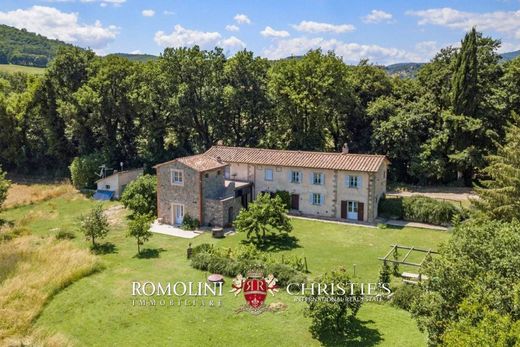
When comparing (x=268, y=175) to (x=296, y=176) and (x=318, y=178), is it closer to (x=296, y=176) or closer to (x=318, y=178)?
(x=296, y=176)

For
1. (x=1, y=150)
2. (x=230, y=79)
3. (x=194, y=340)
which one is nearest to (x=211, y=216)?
(x=194, y=340)

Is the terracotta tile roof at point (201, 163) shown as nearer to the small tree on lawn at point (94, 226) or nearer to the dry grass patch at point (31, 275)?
the small tree on lawn at point (94, 226)

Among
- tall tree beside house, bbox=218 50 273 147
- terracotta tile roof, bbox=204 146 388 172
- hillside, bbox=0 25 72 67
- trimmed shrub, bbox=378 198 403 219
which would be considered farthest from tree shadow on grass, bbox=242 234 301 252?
hillside, bbox=0 25 72 67

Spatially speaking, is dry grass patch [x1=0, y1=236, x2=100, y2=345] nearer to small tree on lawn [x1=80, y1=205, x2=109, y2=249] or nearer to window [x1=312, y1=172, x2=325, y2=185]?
small tree on lawn [x1=80, y1=205, x2=109, y2=249]

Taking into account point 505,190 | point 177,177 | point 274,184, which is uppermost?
point 505,190

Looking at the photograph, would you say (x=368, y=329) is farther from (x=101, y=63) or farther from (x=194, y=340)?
(x=101, y=63)

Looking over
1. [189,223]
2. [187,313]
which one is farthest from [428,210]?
[187,313]
